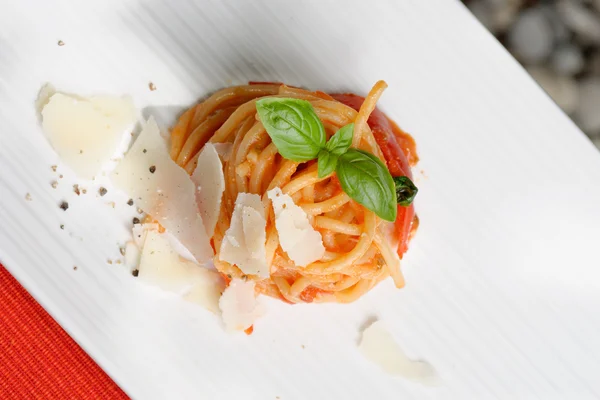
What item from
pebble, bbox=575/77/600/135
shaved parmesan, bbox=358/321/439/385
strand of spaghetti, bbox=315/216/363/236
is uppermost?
strand of spaghetti, bbox=315/216/363/236

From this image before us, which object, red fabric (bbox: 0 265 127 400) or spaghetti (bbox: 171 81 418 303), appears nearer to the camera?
spaghetti (bbox: 171 81 418 303)

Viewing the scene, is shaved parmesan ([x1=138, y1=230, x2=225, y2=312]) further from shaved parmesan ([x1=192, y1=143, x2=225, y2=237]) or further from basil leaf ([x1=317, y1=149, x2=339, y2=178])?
basil leaf ([x1=317, y1=149, x2=339, y2=178])

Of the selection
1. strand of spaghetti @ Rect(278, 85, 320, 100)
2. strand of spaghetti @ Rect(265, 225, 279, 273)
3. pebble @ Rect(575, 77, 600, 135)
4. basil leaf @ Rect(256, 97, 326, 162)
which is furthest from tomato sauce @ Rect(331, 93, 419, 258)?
pebble @ Rect(575, 77, 600, 135)

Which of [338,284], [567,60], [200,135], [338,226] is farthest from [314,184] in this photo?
[567,60]

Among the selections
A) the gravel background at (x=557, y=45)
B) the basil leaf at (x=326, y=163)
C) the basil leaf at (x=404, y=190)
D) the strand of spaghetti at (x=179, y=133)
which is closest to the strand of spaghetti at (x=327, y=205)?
the basil leaf at (x=326, y=163)

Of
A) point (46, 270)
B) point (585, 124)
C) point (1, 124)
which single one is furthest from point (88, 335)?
point (585, 124)

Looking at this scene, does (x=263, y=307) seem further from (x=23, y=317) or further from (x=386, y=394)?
(x=23, y=317)

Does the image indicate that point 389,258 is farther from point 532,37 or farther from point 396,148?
point 532,37
